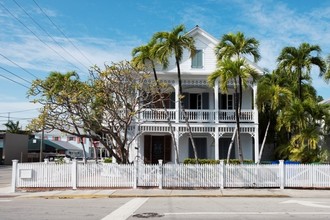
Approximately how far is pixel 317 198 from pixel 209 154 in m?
12.3

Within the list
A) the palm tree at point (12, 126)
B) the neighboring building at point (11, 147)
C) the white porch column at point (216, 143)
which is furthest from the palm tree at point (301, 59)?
the palm tree at point (12, 126)

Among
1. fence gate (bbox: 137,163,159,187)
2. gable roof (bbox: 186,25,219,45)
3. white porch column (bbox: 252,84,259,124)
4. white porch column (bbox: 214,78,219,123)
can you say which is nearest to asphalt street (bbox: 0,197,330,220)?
fence gate (bbox: 137,163,159,187)

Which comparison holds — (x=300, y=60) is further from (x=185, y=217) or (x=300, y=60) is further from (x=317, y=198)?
(x=185, y=217)

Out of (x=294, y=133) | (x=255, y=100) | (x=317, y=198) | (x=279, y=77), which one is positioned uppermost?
(x=279, y=77)

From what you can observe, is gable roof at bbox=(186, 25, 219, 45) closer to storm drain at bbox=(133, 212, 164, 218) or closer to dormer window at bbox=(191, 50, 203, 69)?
dormer window at bbox=(191, 50, 203, 69)

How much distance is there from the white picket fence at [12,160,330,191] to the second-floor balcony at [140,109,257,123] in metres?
7.70

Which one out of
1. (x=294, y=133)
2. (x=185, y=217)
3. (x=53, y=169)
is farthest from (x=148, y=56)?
(x=185, y=217)

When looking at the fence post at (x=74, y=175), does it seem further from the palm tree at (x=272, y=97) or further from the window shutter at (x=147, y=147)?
the palm tree at (x=272, y=97)

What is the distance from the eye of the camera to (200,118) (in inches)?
1057

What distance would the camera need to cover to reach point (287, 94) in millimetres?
24859

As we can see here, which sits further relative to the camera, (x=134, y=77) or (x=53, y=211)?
(x=134, y=77)

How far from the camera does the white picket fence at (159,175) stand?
19.0m

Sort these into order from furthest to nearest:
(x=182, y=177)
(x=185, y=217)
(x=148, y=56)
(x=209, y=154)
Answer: (x=209, y=154), (x=148, y=56), (x=182, y=177), (x=185, y=217)

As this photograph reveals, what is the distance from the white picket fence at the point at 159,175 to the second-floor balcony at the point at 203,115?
770 centimetres
